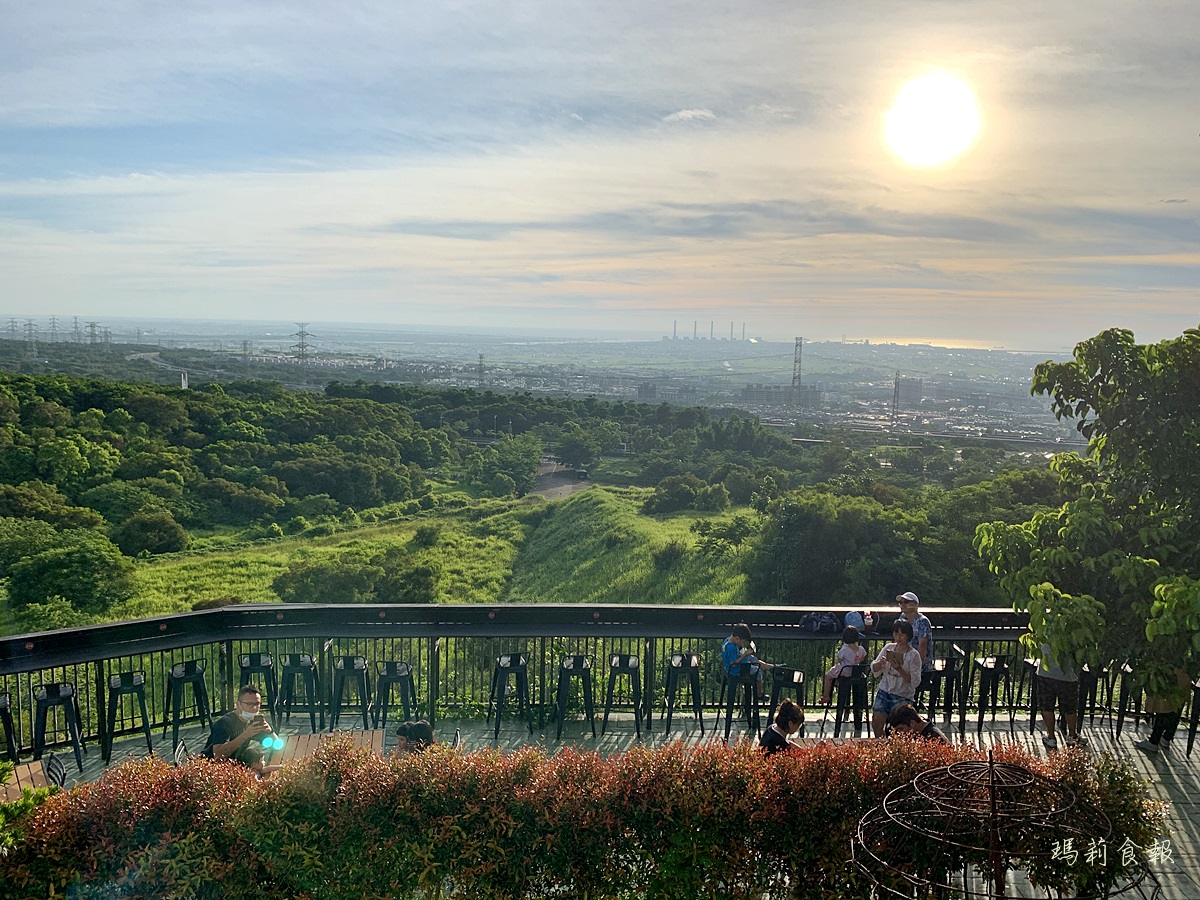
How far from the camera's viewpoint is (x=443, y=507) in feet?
191

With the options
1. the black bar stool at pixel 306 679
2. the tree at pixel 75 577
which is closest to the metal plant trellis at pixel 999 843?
the black bar stool at pixel 306 679

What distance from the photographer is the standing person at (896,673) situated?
26.0 feet

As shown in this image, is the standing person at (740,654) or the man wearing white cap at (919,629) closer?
the standing person at (740,654)

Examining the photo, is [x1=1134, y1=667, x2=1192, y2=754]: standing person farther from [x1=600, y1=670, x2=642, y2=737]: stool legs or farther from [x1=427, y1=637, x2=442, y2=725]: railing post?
[x1=427, y1=637, x2=442, y2=725]: railing post

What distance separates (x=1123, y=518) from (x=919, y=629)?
2457 millimetres

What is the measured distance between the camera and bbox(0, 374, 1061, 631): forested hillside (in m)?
34.6

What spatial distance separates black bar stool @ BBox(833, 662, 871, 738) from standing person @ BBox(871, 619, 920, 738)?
51cm

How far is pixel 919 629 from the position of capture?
344 inches

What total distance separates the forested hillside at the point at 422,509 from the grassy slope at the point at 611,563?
6.2 inches

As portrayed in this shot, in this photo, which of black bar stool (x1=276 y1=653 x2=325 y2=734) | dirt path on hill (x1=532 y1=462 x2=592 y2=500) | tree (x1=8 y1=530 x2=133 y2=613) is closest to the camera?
black bar stool (x1=276 y1=653 x2=325 y2=734)

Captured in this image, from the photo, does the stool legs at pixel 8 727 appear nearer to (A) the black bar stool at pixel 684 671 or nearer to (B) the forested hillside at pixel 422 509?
(A) the black bar stool at pixel 684 671

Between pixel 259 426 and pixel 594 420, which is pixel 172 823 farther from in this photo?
pixel 594 420

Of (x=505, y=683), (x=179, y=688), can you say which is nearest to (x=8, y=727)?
(x=179, y=688)

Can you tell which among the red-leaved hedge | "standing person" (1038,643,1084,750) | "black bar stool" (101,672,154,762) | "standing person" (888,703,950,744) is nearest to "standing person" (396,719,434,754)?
the red-leaved hedge
